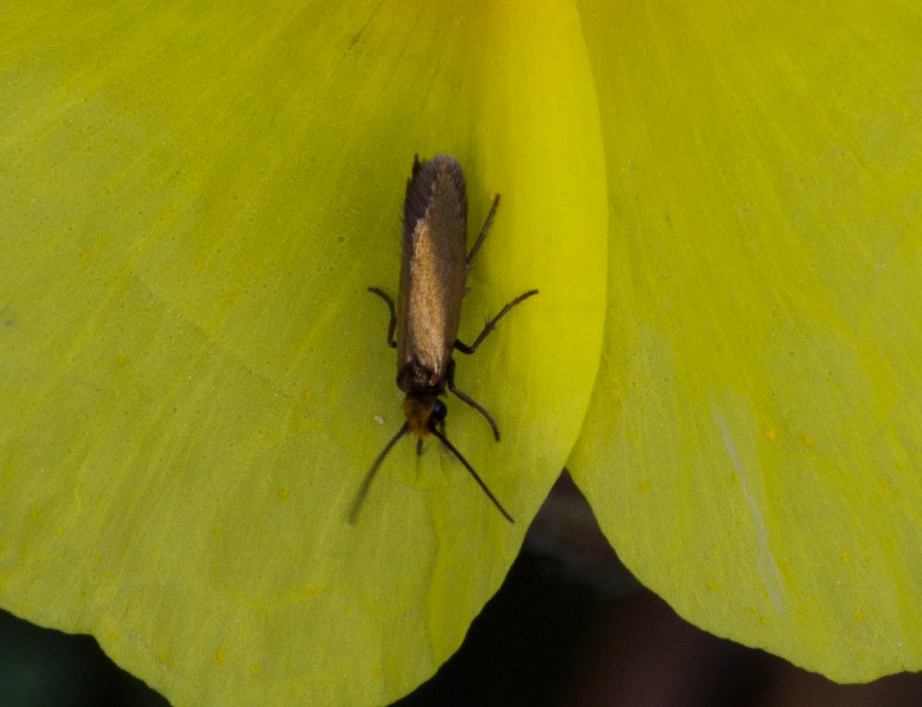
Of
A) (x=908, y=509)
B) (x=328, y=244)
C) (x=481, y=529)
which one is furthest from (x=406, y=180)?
(x=908, y=509)

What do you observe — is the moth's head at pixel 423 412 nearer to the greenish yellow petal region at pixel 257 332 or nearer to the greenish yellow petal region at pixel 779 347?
the greenish yellow petal region at pixel 257 332

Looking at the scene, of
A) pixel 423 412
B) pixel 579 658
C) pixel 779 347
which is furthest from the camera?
pixel 579 658

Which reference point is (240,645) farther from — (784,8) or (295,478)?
(784,8)

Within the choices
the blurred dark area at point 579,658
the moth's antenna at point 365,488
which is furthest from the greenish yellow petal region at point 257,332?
the blurred dark area at point 579,658

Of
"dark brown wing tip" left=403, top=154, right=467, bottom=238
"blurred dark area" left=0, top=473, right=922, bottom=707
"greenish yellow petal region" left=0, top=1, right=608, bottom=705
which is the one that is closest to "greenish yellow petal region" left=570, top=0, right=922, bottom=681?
"greenish yellow petal region" left=0, top=1, right=608, bottom=705

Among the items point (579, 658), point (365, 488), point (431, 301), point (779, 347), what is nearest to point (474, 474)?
point (365, 488)

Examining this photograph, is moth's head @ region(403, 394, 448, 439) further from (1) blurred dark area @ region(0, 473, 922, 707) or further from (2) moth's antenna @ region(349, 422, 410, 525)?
(1) blurred dark area @ region(0, 473, 922, 707)

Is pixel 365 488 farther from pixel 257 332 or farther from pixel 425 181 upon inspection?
pixel 425 181
